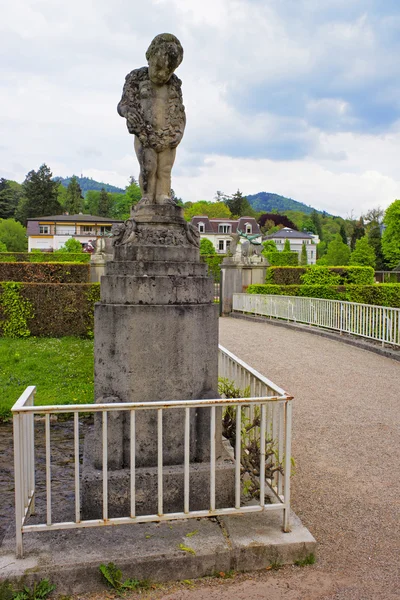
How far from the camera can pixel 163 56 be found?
3.95m

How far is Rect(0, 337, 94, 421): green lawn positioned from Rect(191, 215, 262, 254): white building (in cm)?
5836

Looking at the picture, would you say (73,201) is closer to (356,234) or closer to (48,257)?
(356,234)

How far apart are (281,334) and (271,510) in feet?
36.4

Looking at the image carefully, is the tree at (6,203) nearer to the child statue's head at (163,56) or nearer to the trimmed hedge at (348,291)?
the trimmed hedge at (348,291)

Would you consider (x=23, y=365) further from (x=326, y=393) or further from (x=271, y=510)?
(x=271, y=510)

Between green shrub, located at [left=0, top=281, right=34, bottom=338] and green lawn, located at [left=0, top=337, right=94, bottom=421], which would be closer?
green lawn, located at [left=0, top=337, right=94, bottom=421]

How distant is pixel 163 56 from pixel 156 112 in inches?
17.2

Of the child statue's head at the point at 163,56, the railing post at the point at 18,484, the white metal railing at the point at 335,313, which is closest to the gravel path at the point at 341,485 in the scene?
the railing post at the point at 18,484

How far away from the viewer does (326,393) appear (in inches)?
306

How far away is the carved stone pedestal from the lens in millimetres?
3582

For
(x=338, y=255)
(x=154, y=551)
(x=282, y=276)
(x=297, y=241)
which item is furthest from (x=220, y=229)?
(x=154, y=551)

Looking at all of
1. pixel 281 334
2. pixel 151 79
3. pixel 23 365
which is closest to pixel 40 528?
pixel 151 79

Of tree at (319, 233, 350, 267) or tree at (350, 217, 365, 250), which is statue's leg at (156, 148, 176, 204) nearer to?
tree at (319, 233, 350, 267)

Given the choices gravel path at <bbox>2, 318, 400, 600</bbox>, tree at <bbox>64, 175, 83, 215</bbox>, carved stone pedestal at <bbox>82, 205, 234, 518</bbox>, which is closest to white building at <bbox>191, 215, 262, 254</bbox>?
tree at <bbox>64, 175, 83, 215</bbox>
